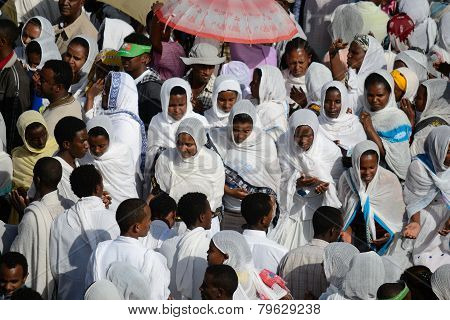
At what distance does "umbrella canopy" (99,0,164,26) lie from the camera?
14125mm

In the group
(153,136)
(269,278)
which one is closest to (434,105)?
(153,136)

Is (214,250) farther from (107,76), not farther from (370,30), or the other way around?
(370,30)

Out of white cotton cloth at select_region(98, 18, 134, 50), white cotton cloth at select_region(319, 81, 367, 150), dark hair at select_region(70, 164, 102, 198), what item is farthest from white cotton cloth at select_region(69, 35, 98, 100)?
dark hair at select_region(70, 164, 102, 198)

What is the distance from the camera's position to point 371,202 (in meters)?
11.7

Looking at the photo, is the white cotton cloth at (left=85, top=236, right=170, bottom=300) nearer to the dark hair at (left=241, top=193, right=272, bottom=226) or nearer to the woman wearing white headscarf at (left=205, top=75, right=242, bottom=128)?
the dark hair at (left=241, top=193, right=272, bottom=226)

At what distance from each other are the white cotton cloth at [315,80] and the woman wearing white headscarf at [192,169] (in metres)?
1.75

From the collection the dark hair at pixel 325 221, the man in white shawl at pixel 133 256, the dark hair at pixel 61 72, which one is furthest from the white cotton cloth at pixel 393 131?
the man in white shawl at pixel 133 256

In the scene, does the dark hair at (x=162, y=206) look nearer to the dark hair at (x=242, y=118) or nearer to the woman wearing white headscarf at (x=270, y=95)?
the dark hair at (x=242, y=118)

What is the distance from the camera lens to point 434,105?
13062mm

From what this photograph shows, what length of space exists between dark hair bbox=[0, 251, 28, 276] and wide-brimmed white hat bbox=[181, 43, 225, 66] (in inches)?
159

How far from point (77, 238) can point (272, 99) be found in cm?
319

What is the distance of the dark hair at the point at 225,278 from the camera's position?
9.10 metres

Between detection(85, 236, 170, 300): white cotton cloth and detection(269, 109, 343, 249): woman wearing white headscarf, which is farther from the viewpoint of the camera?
detection(269, 109, 343, 249): woman wearing white headscarf

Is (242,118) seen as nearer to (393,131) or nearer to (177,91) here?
(177,91)
